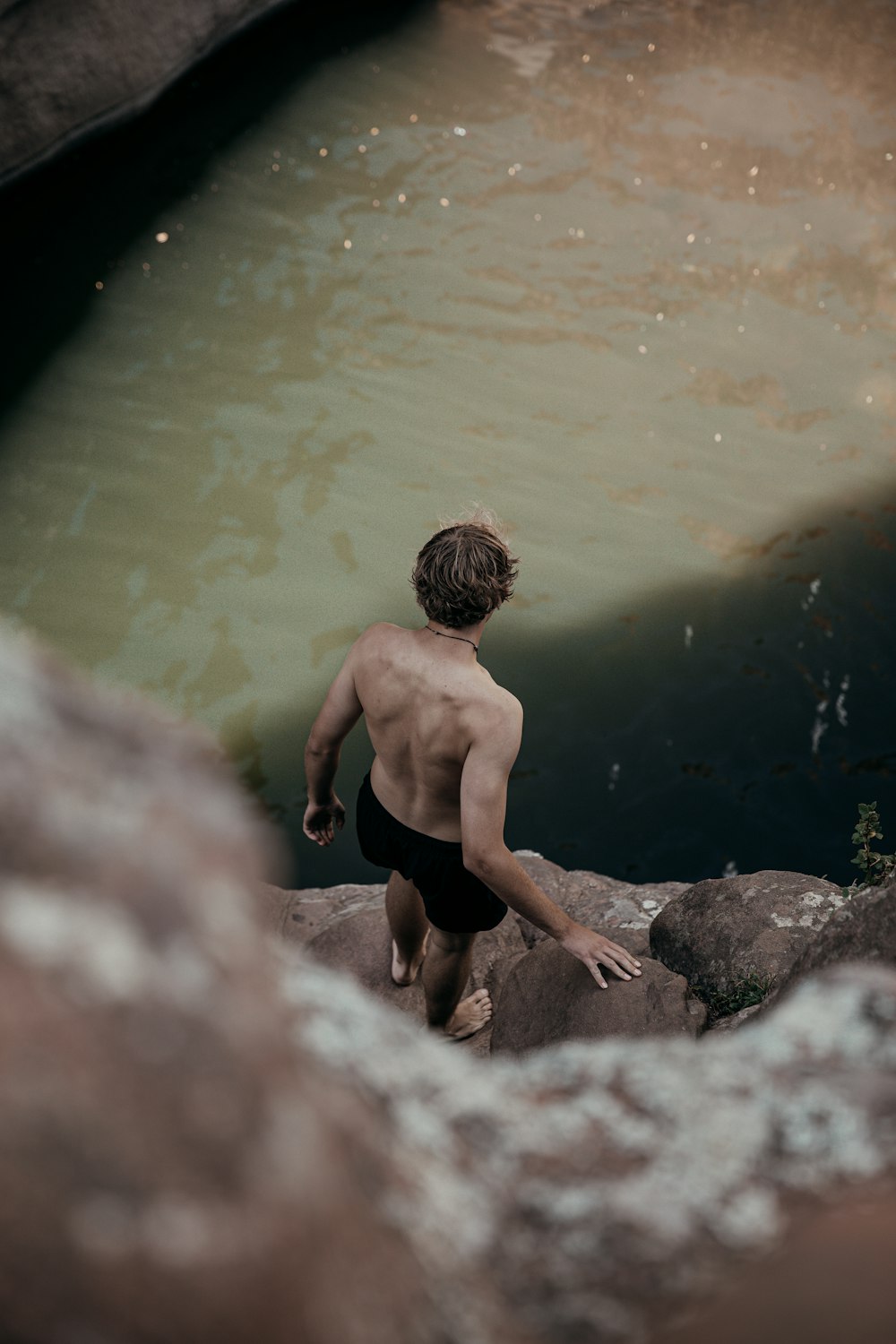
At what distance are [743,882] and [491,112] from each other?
897cm

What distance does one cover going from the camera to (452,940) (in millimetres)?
3229

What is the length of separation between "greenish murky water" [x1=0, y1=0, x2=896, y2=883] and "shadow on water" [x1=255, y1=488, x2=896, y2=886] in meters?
0.02

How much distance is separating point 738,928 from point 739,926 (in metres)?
0.01

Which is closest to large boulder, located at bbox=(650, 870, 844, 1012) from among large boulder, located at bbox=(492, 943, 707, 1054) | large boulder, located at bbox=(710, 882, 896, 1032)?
large boulder, located at bbox=(492, 943, 707, 1054)

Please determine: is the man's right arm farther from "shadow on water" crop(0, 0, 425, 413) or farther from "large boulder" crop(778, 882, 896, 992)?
"shadow on water" crop(0, 0, 425, 413)

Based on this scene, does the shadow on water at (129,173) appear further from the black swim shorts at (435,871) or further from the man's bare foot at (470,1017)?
the man's bare foot at (470,1017)

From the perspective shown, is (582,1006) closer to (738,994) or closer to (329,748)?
(738,994)

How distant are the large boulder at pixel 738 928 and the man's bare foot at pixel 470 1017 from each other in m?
0.66

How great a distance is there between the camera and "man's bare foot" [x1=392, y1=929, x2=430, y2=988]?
379 cm

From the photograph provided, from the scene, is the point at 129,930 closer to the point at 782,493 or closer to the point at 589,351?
the point at 782,493

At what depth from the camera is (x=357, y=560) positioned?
6.17 m

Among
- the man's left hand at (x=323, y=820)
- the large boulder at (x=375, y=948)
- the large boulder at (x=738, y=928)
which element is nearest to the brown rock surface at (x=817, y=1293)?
the large boulder at (x=738, y=928)

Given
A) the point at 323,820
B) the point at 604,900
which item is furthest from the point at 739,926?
the point at 323,820

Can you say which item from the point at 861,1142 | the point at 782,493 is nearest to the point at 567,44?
the point at 782,493
